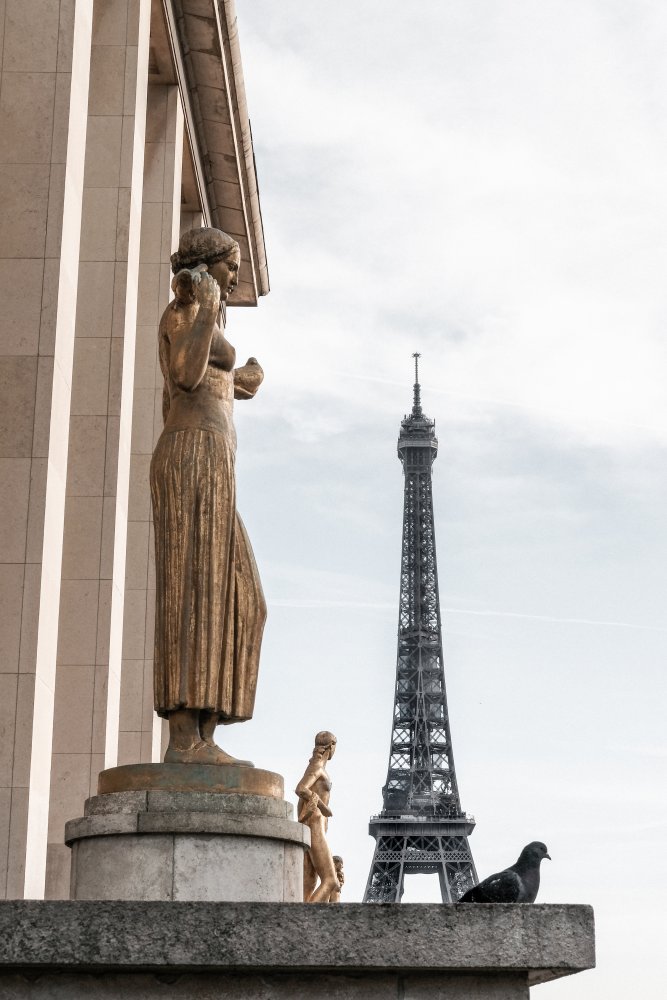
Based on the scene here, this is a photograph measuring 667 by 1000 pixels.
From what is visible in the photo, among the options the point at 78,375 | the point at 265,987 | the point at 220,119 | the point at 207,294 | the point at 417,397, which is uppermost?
the point at 417,397

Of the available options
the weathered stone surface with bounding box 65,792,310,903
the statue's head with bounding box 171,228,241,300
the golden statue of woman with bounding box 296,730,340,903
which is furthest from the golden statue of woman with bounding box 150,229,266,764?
the golden statue of woman with bounding box 296,730,340,903

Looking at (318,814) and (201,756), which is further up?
(318,814)

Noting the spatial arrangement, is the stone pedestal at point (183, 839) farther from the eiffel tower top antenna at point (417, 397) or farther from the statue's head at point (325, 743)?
the eiffel tower top antenna at point (417, 397)

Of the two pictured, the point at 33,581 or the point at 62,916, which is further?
the point at 33,581

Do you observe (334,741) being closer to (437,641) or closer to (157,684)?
(157,684)

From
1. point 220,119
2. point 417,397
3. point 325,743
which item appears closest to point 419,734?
point 417,397

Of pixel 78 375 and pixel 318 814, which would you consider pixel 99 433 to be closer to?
pixel 78 375

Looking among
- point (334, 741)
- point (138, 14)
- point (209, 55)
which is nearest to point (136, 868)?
point (334, 741)

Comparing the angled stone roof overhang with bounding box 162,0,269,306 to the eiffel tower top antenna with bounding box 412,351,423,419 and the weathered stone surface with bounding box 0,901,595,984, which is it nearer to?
the weathered stone surface with bounding box 0,901,595,984

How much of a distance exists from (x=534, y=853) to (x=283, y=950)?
7.33ft

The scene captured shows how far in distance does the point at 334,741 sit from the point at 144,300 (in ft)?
27.2

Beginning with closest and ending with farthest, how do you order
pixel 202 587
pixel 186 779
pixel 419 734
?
1. pixel 186 779
2. pixel 202 587
3. pixel 419 734

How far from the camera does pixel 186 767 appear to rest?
856 cm

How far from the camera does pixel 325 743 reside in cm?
1967
